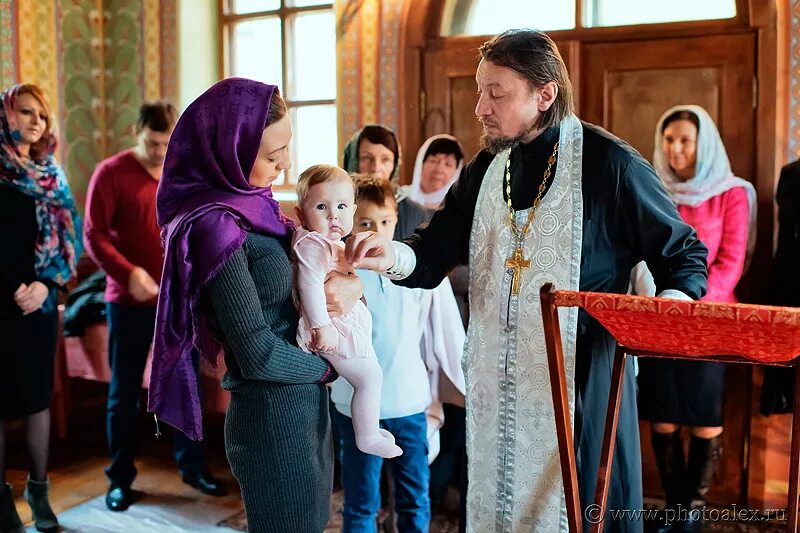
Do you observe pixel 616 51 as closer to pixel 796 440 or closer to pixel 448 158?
pixel 448 158

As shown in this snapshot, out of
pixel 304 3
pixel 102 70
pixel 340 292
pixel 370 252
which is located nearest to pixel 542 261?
pixel 370 252

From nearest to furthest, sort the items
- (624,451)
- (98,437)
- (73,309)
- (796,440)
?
(796,440) → (624,451) → (73,309) → (98,437)

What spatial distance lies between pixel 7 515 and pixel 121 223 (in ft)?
3.99

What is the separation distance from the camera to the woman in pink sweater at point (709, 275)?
3.54m

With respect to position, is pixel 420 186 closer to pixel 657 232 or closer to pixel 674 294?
pixel 657 232

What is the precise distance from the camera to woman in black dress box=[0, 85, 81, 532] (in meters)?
3.28

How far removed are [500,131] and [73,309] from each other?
9.27 ft

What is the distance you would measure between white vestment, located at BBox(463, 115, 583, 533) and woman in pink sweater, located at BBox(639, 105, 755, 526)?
1551 mm

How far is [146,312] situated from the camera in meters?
3.72

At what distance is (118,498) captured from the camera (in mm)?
3734

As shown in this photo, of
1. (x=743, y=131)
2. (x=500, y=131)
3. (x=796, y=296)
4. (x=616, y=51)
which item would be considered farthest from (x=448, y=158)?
(x=500, y=131)

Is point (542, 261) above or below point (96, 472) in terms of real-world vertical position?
above

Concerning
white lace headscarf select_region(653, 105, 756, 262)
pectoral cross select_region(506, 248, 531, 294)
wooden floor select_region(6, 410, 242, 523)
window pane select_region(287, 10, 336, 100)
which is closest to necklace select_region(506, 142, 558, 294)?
pectoral cross select_region(506, 248, 531, 294)

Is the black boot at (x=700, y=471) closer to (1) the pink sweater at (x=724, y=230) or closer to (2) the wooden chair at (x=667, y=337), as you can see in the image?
(1) the pink sweater at (x=724, y=230)
